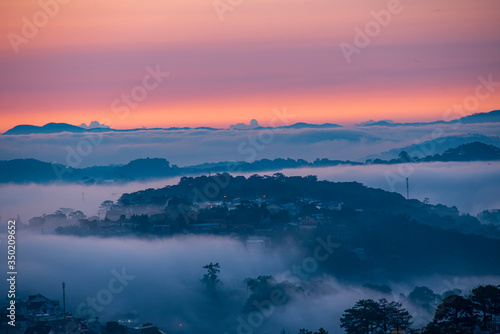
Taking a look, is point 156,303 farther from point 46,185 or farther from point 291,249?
point 46,185

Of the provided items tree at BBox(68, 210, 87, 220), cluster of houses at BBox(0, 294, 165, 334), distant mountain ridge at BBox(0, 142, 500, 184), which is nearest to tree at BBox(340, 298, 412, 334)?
cluster of houses at BBox(0, 294, 165, 334)

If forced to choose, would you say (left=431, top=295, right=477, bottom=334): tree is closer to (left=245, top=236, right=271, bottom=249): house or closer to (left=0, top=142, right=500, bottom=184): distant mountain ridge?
(left=245, top=236, right=271, bottom=249): house

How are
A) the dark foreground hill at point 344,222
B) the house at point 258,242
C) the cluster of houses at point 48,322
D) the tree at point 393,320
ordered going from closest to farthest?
the tree at point 393,320 < the cluster of houses at point 48,322 < the dark foreground hill at point 344,222 < the house at point 258,242

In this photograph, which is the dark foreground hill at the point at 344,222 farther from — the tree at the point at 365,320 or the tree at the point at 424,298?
the tree at the point at 365,320

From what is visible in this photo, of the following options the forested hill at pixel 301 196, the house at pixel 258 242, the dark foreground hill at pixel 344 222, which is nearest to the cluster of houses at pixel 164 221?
the dark foreground hill at pixel 344 222

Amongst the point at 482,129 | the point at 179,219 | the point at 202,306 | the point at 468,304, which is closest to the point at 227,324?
the point at 202,306

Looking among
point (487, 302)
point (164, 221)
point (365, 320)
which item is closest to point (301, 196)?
point (164, 221)
